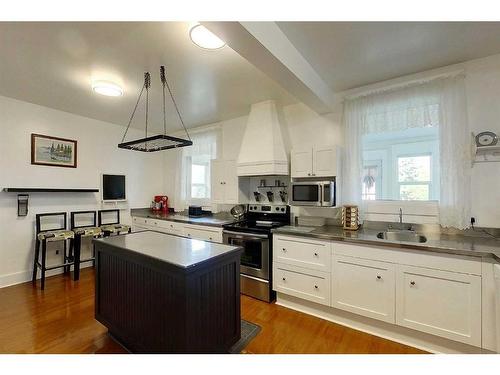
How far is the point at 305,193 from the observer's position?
2.83 metres

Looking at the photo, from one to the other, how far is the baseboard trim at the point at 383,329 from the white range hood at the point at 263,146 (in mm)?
1558

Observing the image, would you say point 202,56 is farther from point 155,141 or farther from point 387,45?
point 387,45

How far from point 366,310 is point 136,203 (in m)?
4.17

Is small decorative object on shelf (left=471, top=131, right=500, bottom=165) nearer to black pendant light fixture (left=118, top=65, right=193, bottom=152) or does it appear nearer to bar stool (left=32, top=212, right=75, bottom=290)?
black pendant light fixture (left=118, top=65, right=193, bottom=152)

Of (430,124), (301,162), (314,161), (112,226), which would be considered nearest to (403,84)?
(430,124)

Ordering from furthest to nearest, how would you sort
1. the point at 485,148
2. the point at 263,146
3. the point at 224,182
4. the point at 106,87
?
the point at 224,182 → the point at 263,146 → the point at 106,87 → the point at 485,148

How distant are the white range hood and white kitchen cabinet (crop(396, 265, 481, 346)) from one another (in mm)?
1720

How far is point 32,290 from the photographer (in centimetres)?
298

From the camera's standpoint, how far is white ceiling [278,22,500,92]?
1.71m

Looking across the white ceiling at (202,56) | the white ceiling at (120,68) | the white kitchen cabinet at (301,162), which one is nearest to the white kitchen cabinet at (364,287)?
the white kitchen cabinet at (301,162)

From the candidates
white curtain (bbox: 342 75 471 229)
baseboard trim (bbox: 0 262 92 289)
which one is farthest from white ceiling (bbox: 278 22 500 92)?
baseboard trim (bbox: 0 262 92 289)

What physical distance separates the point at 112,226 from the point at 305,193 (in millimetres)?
3156

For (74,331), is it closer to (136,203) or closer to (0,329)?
(0,329)
